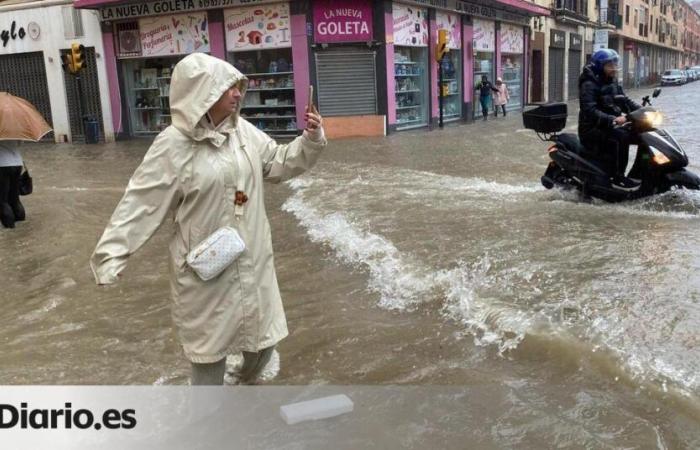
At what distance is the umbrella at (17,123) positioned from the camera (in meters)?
7.62

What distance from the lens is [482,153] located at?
14.2 metres

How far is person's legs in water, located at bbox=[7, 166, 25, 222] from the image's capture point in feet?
26.7

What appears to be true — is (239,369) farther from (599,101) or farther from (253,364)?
(599,101)

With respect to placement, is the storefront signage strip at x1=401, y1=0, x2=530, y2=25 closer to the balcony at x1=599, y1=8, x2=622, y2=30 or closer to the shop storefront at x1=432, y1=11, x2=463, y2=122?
the shop storefront at x1=432, y1=11, x2=463, y2=122

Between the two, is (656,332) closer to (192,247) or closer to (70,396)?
(192,247)

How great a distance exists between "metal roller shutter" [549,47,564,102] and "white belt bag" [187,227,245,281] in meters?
32.0

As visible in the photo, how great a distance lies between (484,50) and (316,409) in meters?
23.6

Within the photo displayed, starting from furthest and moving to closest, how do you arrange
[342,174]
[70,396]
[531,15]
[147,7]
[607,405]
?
[531,15] < [147,7] < [342,174] < [70,396] < [607,405]

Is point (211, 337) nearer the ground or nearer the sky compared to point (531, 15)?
nearer the ground

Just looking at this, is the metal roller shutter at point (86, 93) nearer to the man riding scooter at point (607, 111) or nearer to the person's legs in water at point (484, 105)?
the person's legs in water at point (484, 105)

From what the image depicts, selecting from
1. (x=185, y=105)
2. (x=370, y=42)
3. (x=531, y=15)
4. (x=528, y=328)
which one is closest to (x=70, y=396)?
(x=185, y=105)

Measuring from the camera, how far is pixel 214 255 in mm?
2936

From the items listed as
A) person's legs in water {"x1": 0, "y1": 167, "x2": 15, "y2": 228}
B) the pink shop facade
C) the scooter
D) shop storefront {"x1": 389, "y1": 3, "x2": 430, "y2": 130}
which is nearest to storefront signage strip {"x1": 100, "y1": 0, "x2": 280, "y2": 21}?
the pink shop facade

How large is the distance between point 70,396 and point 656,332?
3.27 metres
